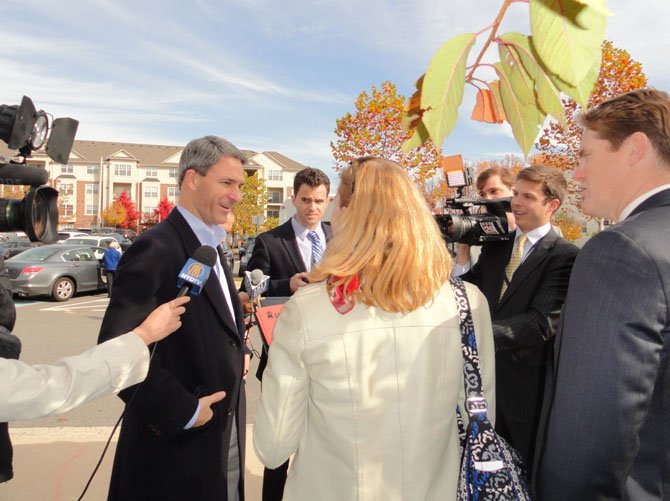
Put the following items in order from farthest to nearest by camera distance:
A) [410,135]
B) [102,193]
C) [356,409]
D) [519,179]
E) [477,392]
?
→ [102,193], [519,179], [477,392], [356,409], [410,135]

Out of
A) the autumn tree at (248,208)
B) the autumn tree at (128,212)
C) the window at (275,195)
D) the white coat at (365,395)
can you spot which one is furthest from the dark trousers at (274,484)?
the window at (275,195)

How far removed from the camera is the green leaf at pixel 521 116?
2.60ft

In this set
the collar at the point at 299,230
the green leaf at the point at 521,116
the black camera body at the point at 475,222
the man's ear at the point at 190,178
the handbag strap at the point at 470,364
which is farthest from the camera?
the collar at the point at 299,230

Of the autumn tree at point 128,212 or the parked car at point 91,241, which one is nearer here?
the parked car at point 91,241

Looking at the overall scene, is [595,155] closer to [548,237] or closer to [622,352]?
[622,352]

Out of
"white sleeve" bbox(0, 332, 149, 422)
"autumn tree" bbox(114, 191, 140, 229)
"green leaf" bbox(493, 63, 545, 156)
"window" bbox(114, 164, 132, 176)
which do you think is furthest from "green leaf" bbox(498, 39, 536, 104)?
"window" bbox(114, 164, 132, 176)

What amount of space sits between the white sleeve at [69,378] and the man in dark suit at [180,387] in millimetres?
318

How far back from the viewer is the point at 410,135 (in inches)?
35.3

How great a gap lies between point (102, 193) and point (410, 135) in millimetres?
73180

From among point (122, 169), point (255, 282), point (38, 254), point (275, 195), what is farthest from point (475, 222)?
point (122, 169)

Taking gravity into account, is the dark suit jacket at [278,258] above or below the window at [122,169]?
below

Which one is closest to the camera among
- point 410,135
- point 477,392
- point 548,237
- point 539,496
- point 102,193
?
point 410,135

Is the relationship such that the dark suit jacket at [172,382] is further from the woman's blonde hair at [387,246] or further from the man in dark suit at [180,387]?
the woman's blonde hair at [387,246]

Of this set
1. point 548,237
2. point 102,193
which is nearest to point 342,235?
point 548,237
